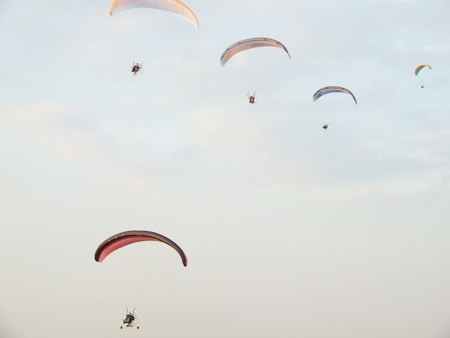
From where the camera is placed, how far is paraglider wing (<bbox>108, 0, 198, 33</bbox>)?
35.5 metres

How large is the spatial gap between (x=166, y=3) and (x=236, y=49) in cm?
716

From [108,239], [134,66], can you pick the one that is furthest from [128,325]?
[134,66]

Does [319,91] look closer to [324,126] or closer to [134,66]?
[324,126]

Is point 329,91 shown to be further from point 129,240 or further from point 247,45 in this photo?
point 129,240

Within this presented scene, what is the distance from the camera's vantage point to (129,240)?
103 feet

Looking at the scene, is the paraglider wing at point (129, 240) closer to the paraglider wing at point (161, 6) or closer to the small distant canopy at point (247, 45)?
the paraglider wing at point (161, 6)

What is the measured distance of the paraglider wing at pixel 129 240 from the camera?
98.6ft

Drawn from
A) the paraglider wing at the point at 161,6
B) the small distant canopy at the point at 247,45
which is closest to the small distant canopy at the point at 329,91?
the small distant canopy at the point at 247,45

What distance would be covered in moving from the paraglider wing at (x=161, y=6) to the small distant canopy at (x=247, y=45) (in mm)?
4270

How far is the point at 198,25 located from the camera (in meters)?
36.7

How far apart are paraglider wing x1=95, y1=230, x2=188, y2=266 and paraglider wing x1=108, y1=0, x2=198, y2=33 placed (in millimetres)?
15567

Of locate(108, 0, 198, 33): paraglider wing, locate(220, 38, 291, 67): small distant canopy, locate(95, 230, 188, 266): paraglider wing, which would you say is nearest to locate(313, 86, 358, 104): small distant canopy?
locate(220, 38, 291, 67): small distant canopy

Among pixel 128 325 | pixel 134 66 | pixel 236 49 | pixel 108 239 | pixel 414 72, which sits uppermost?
pixel 414 72

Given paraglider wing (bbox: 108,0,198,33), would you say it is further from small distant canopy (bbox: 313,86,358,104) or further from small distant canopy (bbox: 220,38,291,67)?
small distant canopy (bbox: 313,86,358,104)
